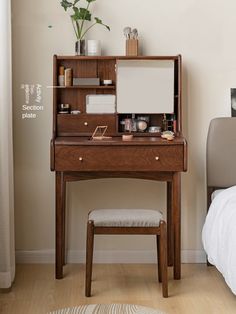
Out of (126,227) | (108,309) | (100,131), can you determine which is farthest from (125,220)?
(100,131)

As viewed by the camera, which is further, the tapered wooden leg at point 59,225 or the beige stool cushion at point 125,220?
the tapered wooden leg at point 59,225

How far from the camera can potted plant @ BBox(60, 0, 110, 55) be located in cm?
406

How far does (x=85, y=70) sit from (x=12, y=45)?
51 centimetres

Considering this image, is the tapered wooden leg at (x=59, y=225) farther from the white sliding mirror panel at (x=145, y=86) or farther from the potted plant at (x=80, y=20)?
the potted plant at (x=80, y=20)

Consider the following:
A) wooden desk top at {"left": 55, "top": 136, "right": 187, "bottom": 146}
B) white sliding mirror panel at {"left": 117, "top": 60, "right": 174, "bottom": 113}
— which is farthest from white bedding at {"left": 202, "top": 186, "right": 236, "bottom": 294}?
white sliding mirror panel at {"left": 117, "top": 60, "right": 174, "bottom": 113}

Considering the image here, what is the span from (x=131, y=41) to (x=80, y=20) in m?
0.38

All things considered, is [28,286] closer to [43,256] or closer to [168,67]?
[43,256]

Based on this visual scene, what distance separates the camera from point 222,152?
4109 mm

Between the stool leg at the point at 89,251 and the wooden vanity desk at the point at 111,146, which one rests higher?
the wooden vanity desk at the point at 111,146

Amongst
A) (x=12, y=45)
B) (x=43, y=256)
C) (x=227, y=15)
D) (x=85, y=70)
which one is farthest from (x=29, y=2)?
(x=43, y=256)

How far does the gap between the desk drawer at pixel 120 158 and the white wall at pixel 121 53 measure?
51 centimetres

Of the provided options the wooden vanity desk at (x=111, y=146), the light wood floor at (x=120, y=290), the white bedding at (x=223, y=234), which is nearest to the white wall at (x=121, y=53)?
the wooden vanity desk at (x=111, y=146)

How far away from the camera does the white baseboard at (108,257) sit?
4.30 metres

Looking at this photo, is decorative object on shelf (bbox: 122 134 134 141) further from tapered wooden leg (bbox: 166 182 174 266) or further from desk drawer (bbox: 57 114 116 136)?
tapered wooden leg (bbox: 166 182 174 266)
